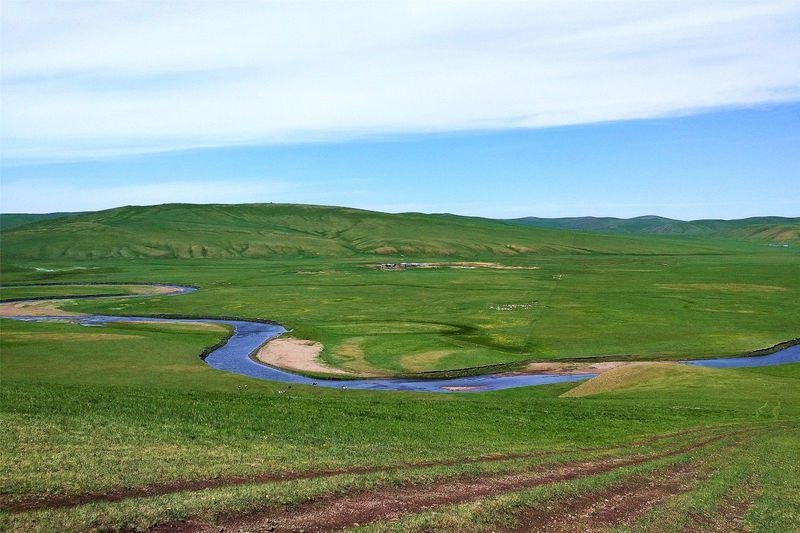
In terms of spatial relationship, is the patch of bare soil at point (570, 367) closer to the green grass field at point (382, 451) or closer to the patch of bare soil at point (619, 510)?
the green grass field at point (382, 451)

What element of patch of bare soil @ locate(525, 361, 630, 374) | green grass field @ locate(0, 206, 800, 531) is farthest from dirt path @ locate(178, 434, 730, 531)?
patch of bare soil @ locate(525, 361, 630, 374)

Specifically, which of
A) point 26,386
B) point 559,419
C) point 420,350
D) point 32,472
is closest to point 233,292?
point 420,350

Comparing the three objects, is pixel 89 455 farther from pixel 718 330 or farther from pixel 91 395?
pixel 718 330

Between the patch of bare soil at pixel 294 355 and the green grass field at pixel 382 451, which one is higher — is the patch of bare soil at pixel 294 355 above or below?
below

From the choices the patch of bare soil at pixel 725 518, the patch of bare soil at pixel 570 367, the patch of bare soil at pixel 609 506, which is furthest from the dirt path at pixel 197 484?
the patch of bare soil at pixel 570 367

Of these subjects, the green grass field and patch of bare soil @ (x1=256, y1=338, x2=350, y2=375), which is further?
patch of bare soil @ (x1=256, y1=338, x2=350, y2=375)

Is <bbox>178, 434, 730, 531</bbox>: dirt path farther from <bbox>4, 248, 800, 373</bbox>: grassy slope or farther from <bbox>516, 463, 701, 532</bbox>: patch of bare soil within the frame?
<bbox>4, 248, 800, 373</bbox>: grassy slope
